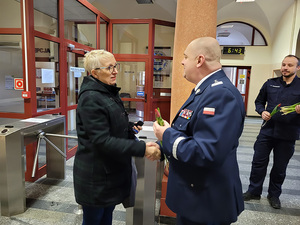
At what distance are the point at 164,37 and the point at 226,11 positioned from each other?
173 inches

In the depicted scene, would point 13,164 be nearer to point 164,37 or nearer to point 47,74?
point 47,74

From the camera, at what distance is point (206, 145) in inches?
34.5

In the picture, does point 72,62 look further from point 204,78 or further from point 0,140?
point 204,78

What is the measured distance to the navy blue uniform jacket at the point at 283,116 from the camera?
2178 mm

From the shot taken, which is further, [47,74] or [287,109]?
[47,74]

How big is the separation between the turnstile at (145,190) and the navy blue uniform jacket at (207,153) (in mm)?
614

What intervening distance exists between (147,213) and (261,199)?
4.77ft

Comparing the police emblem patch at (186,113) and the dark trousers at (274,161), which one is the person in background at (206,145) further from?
the dark trousers at (274,161)

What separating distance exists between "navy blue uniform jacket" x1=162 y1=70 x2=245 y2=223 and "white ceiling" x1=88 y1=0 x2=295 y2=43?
262 inches

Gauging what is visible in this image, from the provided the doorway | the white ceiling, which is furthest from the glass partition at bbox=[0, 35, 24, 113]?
the doorway

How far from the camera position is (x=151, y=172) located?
1.72 meters

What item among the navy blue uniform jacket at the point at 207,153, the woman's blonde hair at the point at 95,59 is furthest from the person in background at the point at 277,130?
the woman's blonde hair at the point at 95,59

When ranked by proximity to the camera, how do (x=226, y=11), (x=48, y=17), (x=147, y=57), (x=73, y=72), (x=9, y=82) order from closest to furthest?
(x=9, y=82) → (x=48, y=17) → (x=73, y=72) → (x=147, y=57) → (x=226, y=11)

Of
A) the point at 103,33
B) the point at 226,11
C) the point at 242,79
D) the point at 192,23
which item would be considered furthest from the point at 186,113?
the point at 242,79
